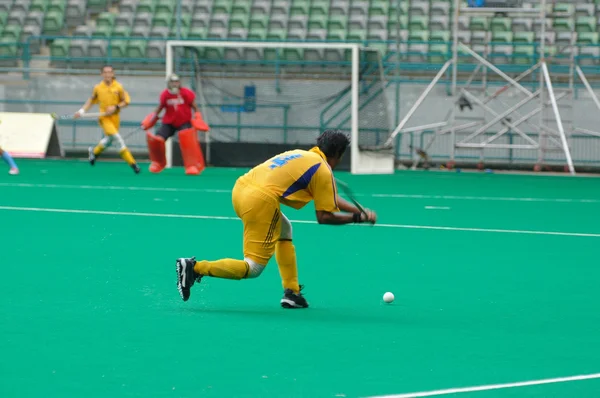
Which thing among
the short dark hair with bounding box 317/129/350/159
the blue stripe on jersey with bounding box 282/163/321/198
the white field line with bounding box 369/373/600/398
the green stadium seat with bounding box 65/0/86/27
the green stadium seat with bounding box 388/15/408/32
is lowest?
the white field line with bounding box 369/373/600/398

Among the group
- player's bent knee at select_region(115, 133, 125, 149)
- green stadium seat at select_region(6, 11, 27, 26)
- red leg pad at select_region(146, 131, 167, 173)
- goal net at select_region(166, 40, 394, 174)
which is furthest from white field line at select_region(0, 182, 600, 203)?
green stadium seat at select_region(6, 11, 27, 26)

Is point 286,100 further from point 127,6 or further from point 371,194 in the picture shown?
point 371,194

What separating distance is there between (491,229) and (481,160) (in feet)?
45.5

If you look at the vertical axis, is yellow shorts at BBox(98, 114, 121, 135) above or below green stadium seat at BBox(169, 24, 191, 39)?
below

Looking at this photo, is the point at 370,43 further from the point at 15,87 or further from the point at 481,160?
the point at 15,87

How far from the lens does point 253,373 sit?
19.0 ft

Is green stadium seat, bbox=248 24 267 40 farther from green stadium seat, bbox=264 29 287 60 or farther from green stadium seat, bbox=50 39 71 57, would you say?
green stadium seat, bbox=50 39 71 57

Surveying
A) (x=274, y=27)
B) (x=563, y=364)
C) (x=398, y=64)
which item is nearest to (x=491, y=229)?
(x=563, y=364)

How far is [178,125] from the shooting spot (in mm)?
23750

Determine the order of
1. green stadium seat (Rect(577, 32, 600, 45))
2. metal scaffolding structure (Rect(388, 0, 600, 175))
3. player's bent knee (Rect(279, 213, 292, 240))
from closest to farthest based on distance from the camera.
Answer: player's bent knee (Rect(279, 213, 292, 240)) < metal scaffolding structure (Rect(388, 0, 600, 175)) < green stadium seat (Rect(577, 32, 600, 45))

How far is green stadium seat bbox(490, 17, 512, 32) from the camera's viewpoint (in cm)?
2959

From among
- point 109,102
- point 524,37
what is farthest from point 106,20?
point 524,37

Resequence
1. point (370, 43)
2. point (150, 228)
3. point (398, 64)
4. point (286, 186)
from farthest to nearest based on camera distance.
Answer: point (370, 43) → point (398, 64) → point (150, 228) → point (286, 186)

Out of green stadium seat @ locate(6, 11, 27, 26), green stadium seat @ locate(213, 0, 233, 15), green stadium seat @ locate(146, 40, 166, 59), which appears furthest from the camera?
green stadium seat @ locate(6, 11, 27, 26)
